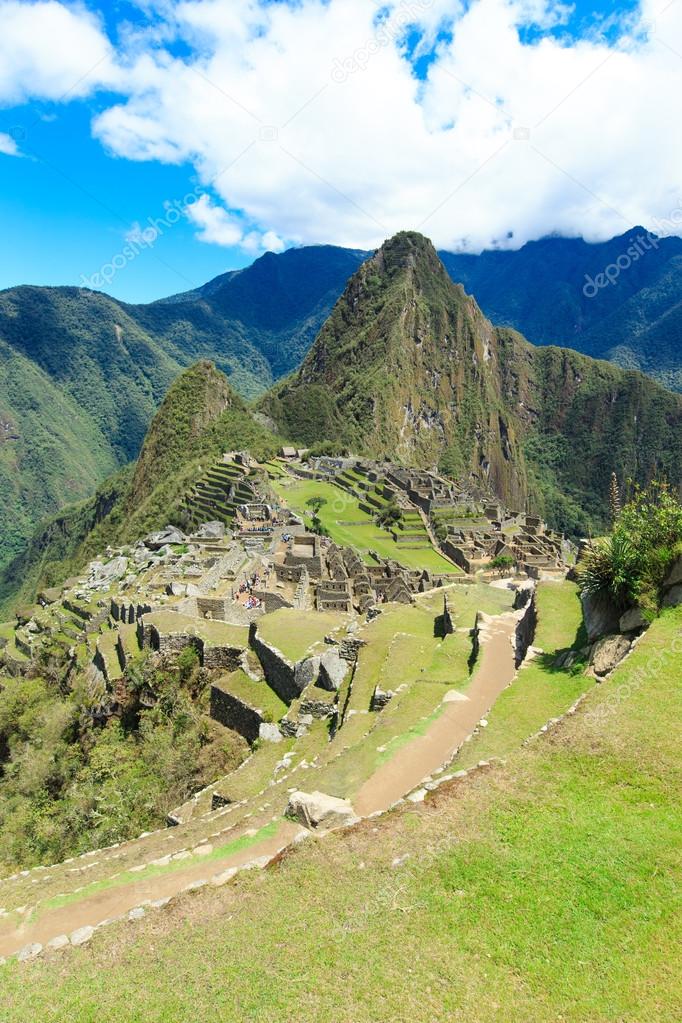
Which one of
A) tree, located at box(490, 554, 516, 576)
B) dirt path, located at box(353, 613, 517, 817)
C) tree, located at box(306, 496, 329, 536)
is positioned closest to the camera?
dirt path, located at box(353, 613, 517, 817)

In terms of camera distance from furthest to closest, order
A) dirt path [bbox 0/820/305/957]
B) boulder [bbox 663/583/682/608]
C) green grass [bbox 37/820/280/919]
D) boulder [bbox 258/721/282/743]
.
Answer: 1. boulder [bbox 258/721/282/743]
2. boulder [bbox 663/583/682/608]
3. green grass [bbox 37/820/280/919]
4. dirt path [bbox 0/820/305/957]

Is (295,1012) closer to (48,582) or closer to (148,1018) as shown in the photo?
(148,1018)

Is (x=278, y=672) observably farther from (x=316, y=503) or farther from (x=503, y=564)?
(x=316, y=503)

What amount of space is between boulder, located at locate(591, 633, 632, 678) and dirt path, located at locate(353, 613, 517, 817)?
8.40 ft

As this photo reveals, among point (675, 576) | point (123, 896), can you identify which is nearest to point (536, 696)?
point (675, 576)

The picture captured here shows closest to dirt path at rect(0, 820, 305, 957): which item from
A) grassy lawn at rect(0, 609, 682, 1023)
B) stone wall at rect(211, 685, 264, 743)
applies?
grassy lawn at rect(0, 609, 682, 1023)

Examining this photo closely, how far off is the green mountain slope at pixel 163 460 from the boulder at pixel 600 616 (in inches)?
3228

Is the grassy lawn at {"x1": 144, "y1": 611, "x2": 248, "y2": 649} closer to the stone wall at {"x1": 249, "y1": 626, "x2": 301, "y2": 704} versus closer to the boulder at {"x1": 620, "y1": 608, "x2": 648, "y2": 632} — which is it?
the stone wall at {"x1": 249, "y1": 626, "x2": 301, "y2": 704}

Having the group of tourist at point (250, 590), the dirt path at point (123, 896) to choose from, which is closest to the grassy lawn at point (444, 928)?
the dirt path at point (123, 896)

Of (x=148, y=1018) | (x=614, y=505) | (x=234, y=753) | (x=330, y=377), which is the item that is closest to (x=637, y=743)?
(x=614, y=505)

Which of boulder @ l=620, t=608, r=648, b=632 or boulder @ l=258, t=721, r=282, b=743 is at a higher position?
boulder @ l=620, t=608, r=648, b=632

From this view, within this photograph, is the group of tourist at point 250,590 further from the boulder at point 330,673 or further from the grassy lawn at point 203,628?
the boulder at point 330,673

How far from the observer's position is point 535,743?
28.3 feet

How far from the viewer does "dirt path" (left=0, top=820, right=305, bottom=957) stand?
724cm
